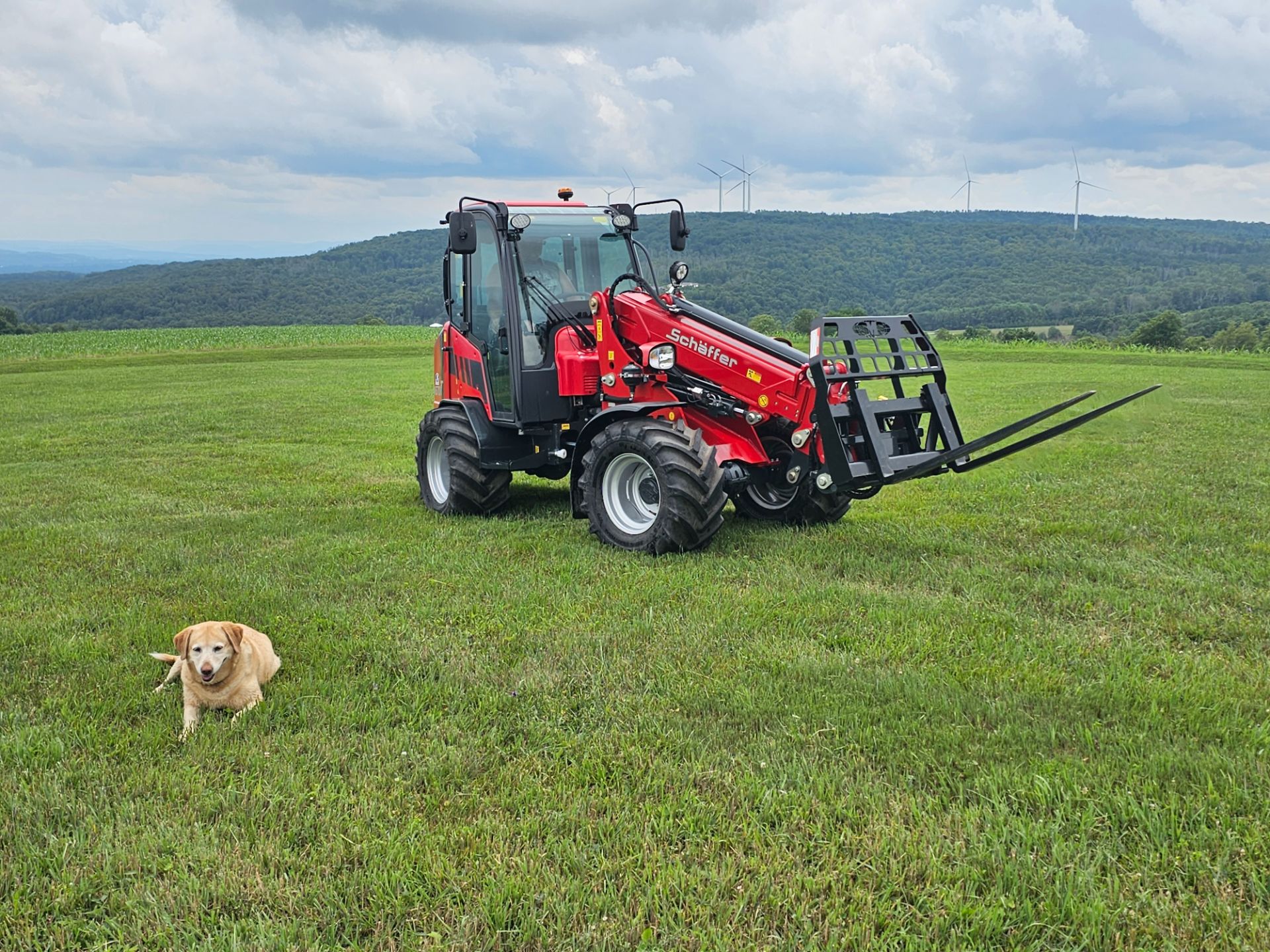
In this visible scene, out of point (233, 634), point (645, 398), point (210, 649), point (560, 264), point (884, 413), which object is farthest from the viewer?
point (560, 264)

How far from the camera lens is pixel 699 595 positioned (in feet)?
21.7

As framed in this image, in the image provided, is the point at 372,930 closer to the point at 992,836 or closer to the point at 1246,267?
the point at 992,836

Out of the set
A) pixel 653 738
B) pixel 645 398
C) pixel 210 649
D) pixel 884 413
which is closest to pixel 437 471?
pixel 645 398

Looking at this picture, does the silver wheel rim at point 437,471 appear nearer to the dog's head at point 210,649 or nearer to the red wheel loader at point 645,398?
the red wheel loader at point 645,398

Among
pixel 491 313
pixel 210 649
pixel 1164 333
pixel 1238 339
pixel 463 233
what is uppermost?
pixel 463 233

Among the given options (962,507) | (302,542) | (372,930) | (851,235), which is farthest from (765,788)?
(851,235)

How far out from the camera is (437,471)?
10.4 m

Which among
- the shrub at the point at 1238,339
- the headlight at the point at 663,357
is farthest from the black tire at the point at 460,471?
the shrub at the point at 1238,339

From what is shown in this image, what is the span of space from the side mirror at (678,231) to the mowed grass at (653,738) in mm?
2640

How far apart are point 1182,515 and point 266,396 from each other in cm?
2024

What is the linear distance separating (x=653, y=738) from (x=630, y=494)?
389 centimetres

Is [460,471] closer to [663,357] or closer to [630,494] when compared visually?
[630,494]

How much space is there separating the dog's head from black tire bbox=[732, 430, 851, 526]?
14.0ft

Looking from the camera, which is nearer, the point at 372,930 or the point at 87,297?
the point at 372,930
